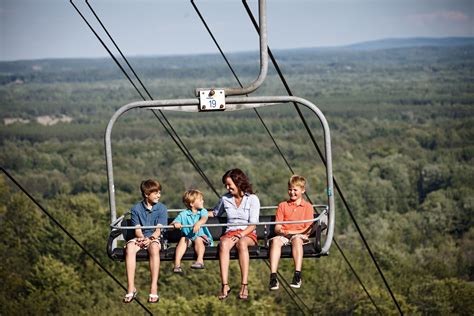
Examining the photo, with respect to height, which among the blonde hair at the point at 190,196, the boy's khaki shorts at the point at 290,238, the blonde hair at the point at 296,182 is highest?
the blonde hair at the point at 296,182

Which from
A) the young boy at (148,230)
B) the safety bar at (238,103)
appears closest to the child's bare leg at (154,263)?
the young boy at (148,230)

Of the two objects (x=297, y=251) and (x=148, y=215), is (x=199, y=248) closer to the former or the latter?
(x=148, y=215)

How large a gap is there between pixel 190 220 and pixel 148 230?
417mm

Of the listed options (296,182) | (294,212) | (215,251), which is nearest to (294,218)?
(294,212)

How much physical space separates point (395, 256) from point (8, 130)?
10258 cm

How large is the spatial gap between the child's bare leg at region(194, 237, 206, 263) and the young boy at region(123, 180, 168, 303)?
344mm

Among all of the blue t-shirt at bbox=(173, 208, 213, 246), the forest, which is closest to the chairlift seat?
the blue t-shirt at bbox=(173, 208, 213, 246)

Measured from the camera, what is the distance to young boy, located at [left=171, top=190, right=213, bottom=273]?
35.7ft

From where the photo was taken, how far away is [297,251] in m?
10.7

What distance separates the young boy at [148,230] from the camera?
423 inches

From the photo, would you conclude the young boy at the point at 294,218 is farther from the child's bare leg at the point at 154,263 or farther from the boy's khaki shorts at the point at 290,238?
the child's bare leg at the point at 154,263

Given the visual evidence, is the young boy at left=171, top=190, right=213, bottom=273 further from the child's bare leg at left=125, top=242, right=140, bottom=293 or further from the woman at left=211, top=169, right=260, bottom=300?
the child's bare leg at left=125, top=242, right=140, bottom=293

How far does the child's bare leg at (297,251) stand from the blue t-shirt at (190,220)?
0.90 meters

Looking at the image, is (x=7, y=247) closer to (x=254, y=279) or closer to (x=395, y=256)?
(x=254, y=279)
